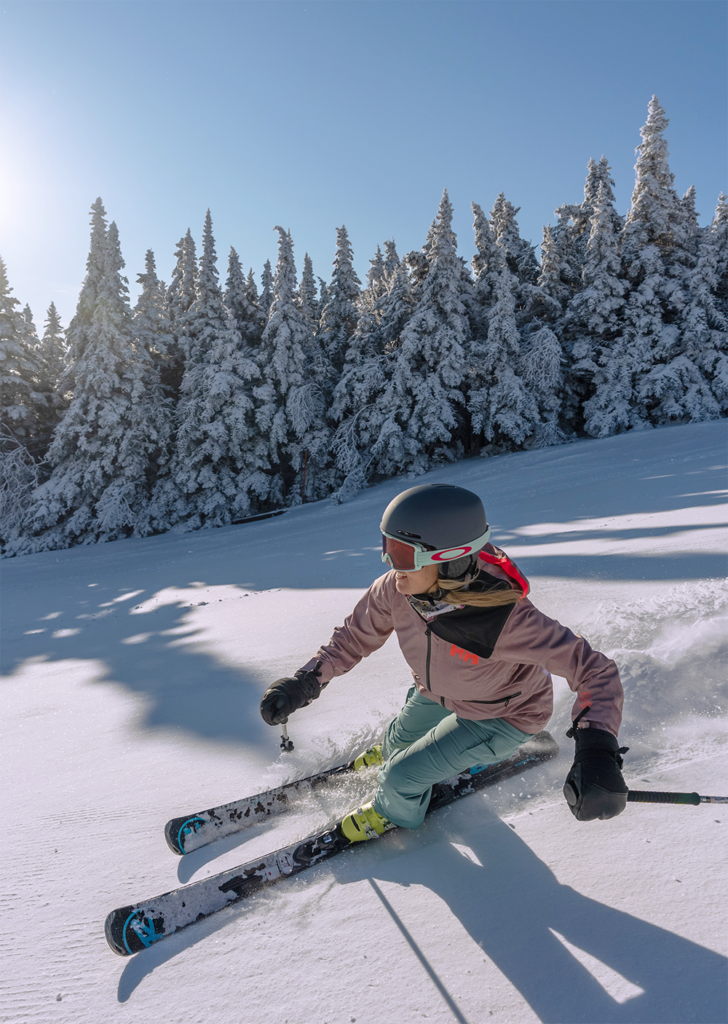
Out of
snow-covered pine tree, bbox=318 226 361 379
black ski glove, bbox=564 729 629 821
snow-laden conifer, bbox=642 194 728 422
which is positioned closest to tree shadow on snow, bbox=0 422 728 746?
black ski glove, bbox=564 729 629 821

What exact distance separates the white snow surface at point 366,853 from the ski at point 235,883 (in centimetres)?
4

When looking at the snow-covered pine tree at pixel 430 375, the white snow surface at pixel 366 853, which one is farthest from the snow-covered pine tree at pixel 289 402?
the white snow surface at pixel 366 853

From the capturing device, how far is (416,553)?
1715 mm

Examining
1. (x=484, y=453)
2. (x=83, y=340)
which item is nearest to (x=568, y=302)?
(x=484, y=453)

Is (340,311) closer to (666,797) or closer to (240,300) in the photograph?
(240,300)

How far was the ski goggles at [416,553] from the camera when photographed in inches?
66.0

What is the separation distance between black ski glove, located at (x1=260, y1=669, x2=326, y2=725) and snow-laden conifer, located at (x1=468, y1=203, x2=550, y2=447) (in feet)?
55.4

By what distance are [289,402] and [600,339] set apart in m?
11.8

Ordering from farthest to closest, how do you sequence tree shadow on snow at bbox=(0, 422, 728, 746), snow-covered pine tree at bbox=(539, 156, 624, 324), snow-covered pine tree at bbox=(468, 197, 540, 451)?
snow-covered pine tree at bbox=(539, 156, 624, 324), snow-covered pine tree at bbox=(468, 197, 540, 451), tree shadow on snow at bbox=(0, 422, 728, 746)

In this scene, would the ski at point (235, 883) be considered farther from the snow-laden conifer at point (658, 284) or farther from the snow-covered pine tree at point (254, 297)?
the snow-covered pine tree at point (254, 297)

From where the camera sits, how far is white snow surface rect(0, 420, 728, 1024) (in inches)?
51.7

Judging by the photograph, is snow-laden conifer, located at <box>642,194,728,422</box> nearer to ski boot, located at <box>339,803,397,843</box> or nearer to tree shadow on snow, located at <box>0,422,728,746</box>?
tree shadow on snow, located at <box>0,422,728,746</box>

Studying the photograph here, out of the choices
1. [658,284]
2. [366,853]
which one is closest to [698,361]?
[658,284]

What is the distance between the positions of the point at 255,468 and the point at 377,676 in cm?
1672
